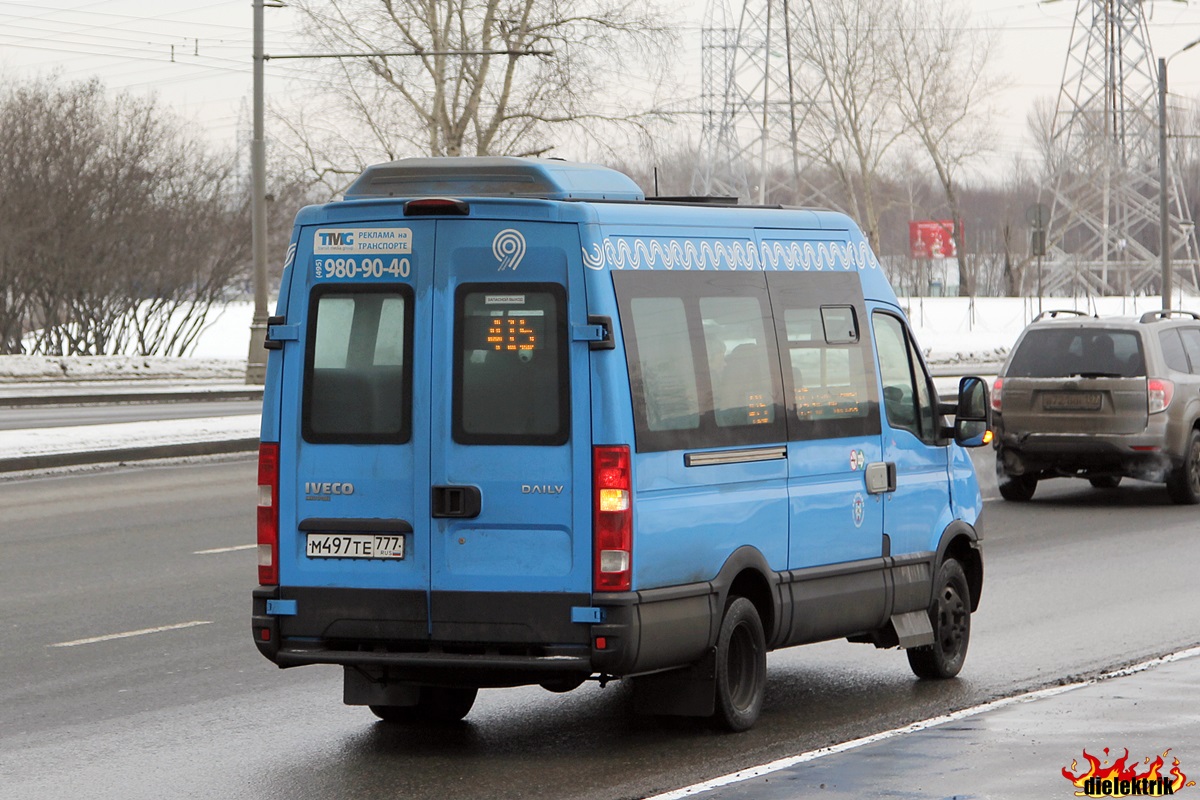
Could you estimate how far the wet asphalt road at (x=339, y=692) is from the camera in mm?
6582

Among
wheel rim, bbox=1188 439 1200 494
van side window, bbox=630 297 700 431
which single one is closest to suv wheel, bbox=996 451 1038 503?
wheel rim, bbox=1188 439 1200 494

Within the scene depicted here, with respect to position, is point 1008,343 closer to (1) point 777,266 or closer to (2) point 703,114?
(2) point 703,114

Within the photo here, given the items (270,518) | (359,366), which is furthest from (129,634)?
(359,366)

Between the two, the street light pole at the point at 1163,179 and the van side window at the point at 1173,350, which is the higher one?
the street light pole at the point at 1163,179

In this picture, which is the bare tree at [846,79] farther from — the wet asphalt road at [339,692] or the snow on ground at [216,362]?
the wet asphalt road at [339,692]

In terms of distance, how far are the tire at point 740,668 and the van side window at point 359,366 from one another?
1.51m

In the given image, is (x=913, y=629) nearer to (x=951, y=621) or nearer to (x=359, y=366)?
(x=951, y=621)

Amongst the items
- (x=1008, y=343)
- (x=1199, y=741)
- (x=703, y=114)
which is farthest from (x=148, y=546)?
(x=703, y=114)

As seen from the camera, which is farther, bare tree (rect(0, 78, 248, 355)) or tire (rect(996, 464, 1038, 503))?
bare tree (rect(0, 78, 248, 355))

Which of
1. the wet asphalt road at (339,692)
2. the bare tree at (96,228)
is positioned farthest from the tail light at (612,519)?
the bare tree at (96,228)

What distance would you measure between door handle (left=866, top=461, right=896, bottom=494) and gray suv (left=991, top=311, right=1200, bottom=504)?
8.81 m

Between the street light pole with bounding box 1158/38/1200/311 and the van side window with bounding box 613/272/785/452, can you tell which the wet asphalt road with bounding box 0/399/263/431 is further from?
the street light pole with bounding box 1158/38/1200/311

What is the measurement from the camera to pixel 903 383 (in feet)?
27.6

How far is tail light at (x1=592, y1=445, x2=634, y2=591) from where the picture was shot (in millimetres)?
6582
